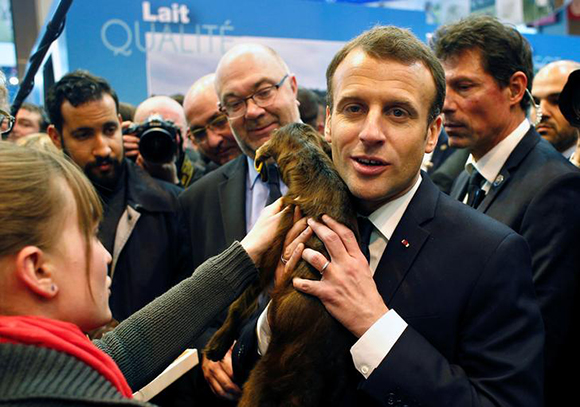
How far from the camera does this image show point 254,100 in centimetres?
264

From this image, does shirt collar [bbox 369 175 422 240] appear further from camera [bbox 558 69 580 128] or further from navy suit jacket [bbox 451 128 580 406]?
camera [bbox 558 69 580 128]

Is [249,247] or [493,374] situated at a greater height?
[249,247]

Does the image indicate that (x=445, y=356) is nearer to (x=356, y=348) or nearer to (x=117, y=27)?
(x=356, y=348)

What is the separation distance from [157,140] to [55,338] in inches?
85.4

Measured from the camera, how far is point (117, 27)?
4.25m

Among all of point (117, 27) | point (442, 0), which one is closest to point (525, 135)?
point (117, 27)

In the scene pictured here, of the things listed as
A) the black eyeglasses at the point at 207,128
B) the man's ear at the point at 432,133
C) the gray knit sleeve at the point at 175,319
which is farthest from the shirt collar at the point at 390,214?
the black eyeglasses at the point at 207,128

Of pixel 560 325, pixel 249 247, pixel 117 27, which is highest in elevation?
pixel 117 27

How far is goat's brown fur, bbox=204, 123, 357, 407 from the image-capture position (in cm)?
149

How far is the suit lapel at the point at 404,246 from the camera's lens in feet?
5.11

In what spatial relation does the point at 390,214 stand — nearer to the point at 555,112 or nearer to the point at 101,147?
the point at 101,147

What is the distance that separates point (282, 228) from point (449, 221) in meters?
0.49

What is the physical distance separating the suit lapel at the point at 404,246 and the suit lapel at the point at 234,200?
97 centimetres

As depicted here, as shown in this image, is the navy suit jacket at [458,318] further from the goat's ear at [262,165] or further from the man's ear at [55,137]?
the man's ear at [55,137]
